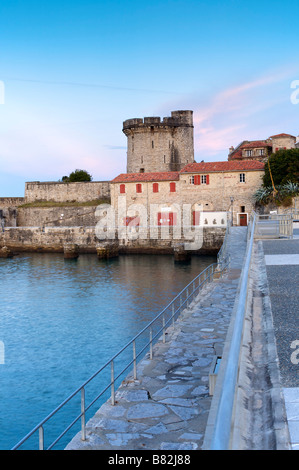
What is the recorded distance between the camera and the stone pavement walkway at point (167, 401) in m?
5.34

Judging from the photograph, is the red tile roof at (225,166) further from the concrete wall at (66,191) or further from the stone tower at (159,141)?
the concrete wall at (66,191)

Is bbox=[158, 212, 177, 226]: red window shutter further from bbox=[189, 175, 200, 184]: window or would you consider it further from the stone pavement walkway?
the stone pavement walkway

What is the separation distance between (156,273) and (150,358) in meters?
22.6

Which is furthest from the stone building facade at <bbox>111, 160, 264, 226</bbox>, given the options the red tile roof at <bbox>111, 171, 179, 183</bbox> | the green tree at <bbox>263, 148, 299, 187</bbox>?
the green tree at <bbox>263, 148, 299, 187</bbox>

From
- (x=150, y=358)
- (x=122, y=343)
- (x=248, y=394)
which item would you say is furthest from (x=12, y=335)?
(x=248, y=394)

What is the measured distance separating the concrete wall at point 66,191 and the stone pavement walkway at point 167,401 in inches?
1776

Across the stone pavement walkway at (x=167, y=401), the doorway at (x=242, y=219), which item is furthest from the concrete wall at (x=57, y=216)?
the stone pavement walkway at (x=167, y=401)

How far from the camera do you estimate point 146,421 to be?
584 centimetres

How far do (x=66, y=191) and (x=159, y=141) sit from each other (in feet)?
42.3

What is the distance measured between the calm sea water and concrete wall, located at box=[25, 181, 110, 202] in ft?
62.5

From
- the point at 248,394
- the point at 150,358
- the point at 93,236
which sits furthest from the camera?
the point at 93,236

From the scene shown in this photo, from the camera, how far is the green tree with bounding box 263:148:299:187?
40519 mm
